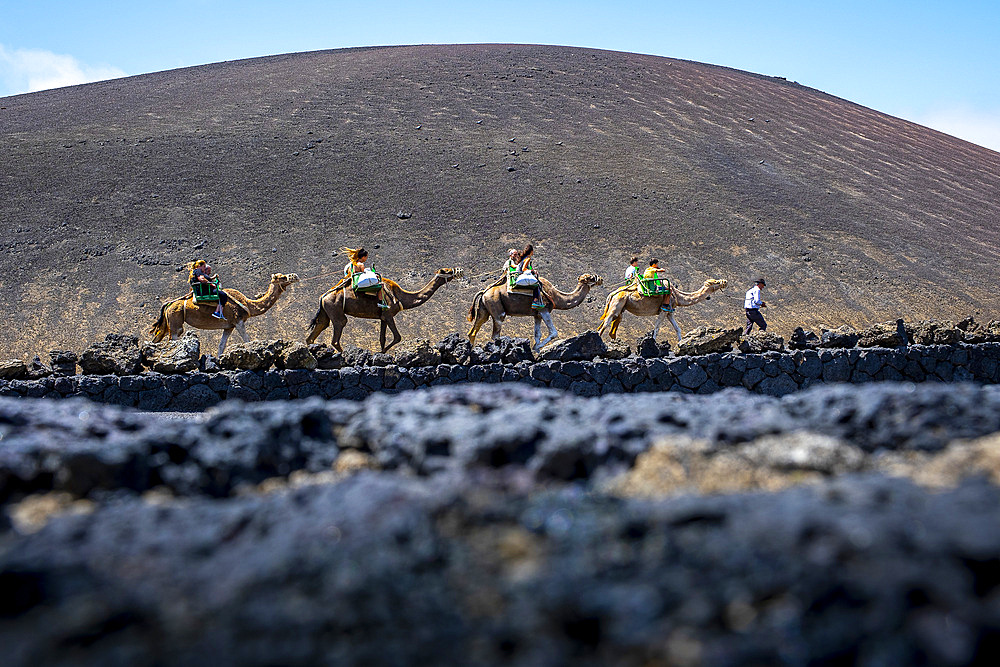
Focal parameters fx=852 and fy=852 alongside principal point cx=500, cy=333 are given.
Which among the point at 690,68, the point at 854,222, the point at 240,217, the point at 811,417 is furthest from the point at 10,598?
the point at 690,68

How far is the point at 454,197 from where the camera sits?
108 feet

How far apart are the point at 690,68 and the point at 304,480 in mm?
59528

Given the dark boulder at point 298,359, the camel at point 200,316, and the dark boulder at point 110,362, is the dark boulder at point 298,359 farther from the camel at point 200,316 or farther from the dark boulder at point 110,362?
the camel at point 200,316

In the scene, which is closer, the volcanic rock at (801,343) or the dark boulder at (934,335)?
the volcanic rock at (801,343)

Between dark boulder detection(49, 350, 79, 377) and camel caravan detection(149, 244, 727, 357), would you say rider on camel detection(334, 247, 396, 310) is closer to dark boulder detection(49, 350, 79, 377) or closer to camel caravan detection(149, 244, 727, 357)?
camel caravan detection(149, 244, 727, 357)

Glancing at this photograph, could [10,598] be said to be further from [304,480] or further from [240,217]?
[240,217]

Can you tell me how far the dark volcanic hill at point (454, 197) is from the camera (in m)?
26.8

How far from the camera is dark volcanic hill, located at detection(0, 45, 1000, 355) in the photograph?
2681 centimetres

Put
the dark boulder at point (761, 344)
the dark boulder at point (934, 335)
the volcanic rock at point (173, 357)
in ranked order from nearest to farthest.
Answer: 1. the volcanic rock at point (173, 357)
2. the dark boulder at point (761, 344)
3. the dark boulder at point (934, 335)

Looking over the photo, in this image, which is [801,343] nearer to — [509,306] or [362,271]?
[509,306]

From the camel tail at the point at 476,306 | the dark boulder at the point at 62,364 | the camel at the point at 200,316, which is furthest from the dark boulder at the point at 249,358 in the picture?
the camel tail at the point at 476,306

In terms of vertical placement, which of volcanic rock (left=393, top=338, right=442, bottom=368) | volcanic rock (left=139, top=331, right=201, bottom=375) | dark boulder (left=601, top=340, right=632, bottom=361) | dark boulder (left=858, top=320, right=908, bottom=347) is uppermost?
dark boulder (left=858, top=320, right=908, bottom=347)

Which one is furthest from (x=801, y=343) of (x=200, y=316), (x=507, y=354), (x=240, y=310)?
(x=200, y=316)

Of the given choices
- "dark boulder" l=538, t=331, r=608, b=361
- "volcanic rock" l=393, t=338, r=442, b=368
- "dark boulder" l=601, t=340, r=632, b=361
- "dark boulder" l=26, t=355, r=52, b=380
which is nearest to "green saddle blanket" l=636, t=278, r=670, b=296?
"dark boulder" l=601, t=340, r=632, b=361
